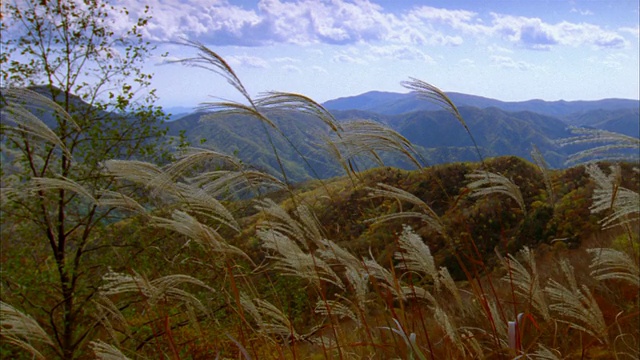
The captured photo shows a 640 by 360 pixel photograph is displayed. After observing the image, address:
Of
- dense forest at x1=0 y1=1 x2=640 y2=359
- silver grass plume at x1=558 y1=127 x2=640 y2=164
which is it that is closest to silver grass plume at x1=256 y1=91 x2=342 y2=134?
dense forest at x1=0 y1=1 x2=640 y2=359

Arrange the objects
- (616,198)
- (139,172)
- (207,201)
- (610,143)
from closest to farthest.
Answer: (610,143) < (616,198) < (207,201) < (139,172)

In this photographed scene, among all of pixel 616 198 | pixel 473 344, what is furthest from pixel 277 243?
pixel 616 198

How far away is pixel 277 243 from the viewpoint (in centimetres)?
215

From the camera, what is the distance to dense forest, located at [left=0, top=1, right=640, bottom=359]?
2.04m

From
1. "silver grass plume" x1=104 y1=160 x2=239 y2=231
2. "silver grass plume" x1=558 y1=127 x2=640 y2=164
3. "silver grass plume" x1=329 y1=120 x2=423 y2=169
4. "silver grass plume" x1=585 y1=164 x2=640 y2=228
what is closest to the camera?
"silver grass plume" x1=558 y1=127 x2=640 y2=164

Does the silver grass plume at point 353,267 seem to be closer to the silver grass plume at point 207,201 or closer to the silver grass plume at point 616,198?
the silver grass plume at point 207,201

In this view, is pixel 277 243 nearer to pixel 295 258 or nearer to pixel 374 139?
pixel 295 258

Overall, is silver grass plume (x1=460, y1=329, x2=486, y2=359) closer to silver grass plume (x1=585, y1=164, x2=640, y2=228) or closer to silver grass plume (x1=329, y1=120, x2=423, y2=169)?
silver grass plume (x1=585, y1=164, x2=640, y2=228)

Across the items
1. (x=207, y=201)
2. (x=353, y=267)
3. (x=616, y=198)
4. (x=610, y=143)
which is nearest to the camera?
(x=610, y=143)

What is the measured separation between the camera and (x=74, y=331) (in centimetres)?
812

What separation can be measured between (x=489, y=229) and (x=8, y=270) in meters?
13.3

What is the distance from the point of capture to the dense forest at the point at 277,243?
2035 mm

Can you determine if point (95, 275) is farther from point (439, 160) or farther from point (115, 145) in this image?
point (439, 160)

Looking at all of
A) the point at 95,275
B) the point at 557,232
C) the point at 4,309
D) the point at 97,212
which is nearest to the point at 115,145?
the point at 97,212
